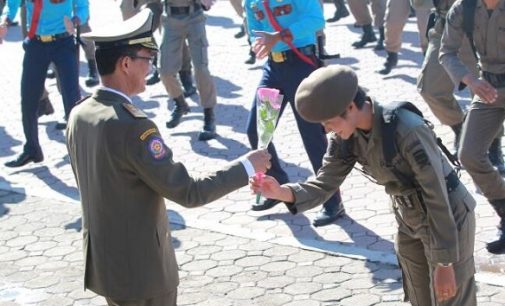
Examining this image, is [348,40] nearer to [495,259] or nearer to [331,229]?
[331,229]

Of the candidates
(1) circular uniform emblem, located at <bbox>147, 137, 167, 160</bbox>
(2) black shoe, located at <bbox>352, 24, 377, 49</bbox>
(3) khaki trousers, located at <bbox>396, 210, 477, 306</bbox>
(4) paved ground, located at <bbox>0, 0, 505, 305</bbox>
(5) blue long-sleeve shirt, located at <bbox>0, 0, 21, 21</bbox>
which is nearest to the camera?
(1) circular uniform emblem, located at <bbox>147, 137, 167, 160</bbox>

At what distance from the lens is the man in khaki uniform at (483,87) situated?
643 cm

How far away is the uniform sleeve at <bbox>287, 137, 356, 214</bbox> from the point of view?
476 centimetres

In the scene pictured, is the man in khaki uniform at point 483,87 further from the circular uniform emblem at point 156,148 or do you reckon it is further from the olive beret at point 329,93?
the circular uniform emblem at point 156,148

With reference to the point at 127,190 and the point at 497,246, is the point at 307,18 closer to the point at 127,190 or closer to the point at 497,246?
the point at 497,246

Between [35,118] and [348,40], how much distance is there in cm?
575

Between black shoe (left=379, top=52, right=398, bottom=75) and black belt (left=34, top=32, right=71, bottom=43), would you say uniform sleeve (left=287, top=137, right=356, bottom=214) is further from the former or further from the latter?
black shoe (left=379, top=52, right=398, bottom=75)

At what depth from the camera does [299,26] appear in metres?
7.51

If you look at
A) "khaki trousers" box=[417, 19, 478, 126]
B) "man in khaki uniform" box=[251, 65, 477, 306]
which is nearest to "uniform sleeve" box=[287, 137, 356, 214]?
"man in khaki uniform" box=[251, 65, 477, 306]

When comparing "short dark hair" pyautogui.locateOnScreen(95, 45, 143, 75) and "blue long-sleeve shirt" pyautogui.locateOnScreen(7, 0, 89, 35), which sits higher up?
"short dark hair" pyautogui.locateOnScreen(95, 45, 143, 75)

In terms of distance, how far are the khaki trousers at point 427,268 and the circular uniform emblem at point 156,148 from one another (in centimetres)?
126

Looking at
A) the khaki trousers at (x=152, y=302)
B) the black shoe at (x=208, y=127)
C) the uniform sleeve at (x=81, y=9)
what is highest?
the uniform sleeve at (x=81, y=9)

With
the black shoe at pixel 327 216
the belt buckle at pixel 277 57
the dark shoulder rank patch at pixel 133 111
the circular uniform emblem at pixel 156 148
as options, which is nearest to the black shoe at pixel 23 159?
the belt buckle at pixel 277 57

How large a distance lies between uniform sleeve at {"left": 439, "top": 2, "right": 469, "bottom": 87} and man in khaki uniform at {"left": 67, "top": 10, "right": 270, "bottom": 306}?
252 centimetres
